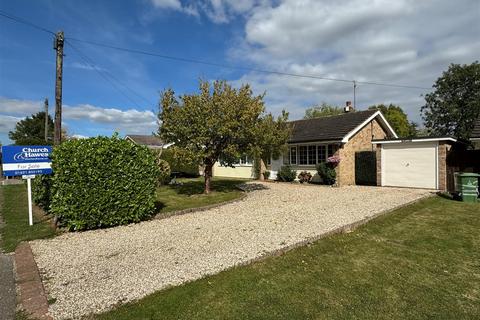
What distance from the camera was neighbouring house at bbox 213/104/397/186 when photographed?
59.7ft

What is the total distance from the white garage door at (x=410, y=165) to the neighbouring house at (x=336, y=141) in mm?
1860

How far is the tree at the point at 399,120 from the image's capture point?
131 feet

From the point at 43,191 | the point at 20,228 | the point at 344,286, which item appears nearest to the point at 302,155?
the point at 43,191

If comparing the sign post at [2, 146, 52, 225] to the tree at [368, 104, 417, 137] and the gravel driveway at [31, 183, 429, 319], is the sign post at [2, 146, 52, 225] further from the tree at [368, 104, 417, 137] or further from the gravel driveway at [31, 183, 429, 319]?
the tree at [368, 104, 417, 137]

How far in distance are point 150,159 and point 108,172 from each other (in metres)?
1.35

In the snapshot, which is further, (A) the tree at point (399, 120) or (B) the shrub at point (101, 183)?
(A) the tree at point (399, 120)

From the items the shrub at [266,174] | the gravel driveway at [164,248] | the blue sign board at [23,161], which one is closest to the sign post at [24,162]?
the blue sign board at [23,161]

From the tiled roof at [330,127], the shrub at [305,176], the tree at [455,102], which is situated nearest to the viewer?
the tiled roof at [330,127]

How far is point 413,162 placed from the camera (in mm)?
16188

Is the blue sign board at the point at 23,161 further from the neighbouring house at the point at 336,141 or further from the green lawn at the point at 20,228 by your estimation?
the neighbouring house at the point at 336,141

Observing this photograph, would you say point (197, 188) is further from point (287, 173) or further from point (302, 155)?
point (302, 155)

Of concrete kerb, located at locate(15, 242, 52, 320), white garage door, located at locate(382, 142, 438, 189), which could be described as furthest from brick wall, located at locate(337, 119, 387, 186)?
concrete kerb, located at locate(15, 242, 52, 320)

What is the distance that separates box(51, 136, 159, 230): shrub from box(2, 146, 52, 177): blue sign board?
1.57m

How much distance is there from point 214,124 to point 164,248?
710 centimetres
